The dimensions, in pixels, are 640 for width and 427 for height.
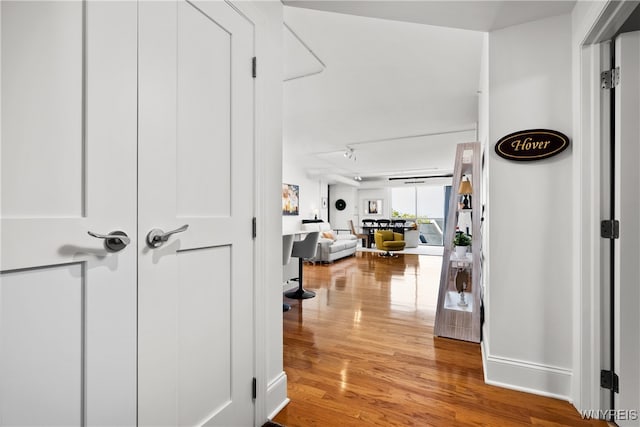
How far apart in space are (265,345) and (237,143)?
1.07 meters

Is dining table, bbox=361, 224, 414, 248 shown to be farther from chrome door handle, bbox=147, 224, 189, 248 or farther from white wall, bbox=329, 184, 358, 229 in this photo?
chrome door handle, bbox=147, 224, 189, 248

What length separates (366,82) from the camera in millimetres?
3322

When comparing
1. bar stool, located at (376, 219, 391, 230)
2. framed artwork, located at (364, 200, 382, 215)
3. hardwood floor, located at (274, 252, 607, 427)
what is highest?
framed artwork, located at (364, 200, 382, 215)

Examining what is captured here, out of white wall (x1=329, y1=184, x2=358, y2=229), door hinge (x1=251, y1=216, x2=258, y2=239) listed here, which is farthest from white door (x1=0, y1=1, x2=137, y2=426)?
white wall (x1=329, y1=184, x2=358, y2=229)

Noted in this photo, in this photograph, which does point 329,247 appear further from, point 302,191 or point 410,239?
point 410,239

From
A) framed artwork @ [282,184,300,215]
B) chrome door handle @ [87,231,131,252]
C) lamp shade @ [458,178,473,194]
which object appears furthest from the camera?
framed artwork @ [282,184,300,215]

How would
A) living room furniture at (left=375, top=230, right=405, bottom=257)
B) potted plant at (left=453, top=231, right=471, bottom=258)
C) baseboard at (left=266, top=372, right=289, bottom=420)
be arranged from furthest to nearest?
living room furniture at (left=375, top=230, right=405, bottom=257) < potted plant at (left=453, top=231, right=471, bottom=258) < baseboard at (left=266, top=372, right=289, bottom=420)

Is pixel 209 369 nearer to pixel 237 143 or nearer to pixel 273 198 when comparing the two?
pixel 273 198

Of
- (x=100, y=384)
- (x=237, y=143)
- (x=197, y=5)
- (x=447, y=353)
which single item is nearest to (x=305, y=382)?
(x=447, y=353)

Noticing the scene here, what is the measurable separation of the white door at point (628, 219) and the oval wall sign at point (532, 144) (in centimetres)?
30

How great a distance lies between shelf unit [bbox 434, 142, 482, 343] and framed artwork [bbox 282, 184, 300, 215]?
5476 mm

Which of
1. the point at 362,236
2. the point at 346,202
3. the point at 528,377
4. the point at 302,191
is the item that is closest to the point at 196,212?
the point at 528,377

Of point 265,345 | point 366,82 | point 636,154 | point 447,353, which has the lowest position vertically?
point 447,353

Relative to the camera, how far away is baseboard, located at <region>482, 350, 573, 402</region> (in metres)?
1.91
